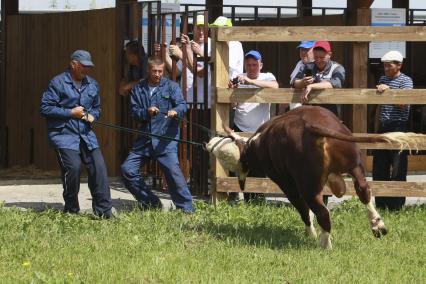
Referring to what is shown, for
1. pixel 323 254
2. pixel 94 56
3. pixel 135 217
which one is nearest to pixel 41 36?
pixel 94 56

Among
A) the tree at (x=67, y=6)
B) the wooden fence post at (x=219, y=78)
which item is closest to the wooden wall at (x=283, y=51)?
the wooden fence post at (x=219, y=78)

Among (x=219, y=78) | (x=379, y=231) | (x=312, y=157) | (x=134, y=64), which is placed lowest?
(x=379, y=231)

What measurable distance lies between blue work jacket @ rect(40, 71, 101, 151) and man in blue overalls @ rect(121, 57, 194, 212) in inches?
22.5

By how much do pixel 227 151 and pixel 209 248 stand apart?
1050 millimetres

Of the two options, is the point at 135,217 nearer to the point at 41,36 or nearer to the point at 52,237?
the point at 52,237

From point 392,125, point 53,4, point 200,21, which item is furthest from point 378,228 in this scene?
point 53,4

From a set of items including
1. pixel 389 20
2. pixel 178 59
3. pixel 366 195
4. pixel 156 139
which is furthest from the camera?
pixel 389 20

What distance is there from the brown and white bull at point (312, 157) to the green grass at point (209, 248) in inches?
12.6

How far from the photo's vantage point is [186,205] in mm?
11156

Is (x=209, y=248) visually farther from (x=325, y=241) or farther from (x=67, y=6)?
(x=67, y=6)

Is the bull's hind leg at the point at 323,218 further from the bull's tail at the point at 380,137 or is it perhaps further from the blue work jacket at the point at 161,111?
the blue work jacket at the point at 161,111

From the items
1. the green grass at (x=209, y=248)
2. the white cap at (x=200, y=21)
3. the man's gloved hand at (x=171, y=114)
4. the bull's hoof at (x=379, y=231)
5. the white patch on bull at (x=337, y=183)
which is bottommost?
the green grass at (x=209, y=248)

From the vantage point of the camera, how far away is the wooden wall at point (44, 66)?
596 inches

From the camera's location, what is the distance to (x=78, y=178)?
10.9 m
